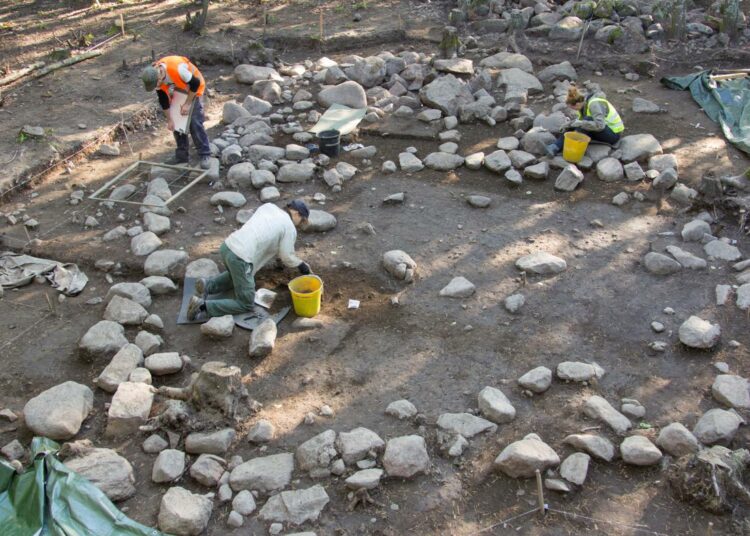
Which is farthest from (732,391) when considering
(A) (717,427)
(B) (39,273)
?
(B) (39,273)

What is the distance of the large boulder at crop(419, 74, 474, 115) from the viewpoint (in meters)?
8.82

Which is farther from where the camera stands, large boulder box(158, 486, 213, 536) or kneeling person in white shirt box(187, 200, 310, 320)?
kneeling person in white shirt box(187, 200, 310, 320)

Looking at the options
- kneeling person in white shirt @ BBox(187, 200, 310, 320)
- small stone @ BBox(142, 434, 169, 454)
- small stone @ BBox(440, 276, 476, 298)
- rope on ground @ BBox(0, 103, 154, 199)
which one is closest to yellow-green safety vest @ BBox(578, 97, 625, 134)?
small stone @ BBox(440, 276, 476, 298)

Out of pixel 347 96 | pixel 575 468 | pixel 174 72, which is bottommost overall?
pixel 575 468

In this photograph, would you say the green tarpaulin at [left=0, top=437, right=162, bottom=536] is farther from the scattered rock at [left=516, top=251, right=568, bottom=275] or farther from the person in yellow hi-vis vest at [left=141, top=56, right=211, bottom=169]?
the person in yellow hi-vis vest at [left=141, top=56, right=211, bottom=169]

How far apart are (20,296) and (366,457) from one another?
364 cm

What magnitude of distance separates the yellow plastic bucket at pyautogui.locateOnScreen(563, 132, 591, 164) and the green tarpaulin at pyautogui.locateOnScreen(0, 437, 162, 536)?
232 inches

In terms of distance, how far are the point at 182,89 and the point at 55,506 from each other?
4998 mm

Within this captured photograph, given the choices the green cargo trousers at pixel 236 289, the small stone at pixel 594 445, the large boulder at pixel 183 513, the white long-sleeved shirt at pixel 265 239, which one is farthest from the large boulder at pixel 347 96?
the large boulder at pixel 183 513

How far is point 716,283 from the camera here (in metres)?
5.87

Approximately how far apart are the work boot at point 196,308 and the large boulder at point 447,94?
461 centimetres

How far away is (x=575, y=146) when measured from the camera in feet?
24.8

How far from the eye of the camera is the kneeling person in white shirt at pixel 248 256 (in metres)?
5.47

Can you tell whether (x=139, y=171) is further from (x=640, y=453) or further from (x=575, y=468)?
(x=640, y=453)
